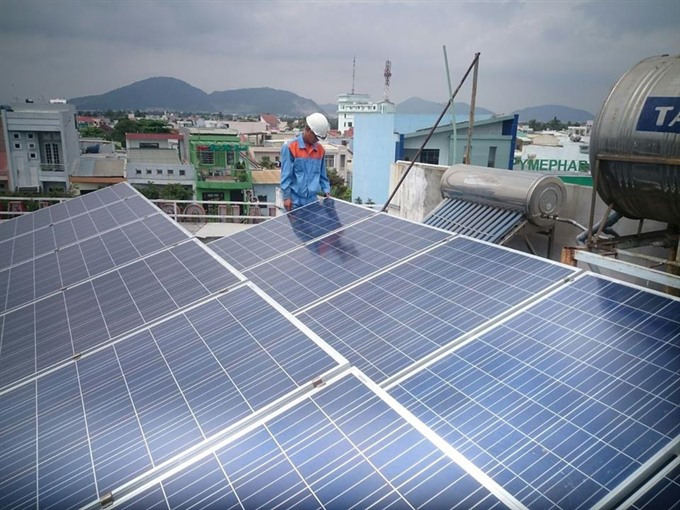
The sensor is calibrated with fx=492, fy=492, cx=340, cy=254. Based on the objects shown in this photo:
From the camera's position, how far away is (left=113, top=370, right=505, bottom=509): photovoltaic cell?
2.79 m

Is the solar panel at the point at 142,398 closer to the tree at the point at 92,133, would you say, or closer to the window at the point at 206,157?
the window at the point at 206,157

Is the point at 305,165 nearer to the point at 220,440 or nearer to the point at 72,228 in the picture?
the point at 72,228

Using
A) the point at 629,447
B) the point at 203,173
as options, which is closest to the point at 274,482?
the point at 629,447

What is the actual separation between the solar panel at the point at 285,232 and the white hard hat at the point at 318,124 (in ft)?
4.51

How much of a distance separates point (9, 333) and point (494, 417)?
19.2ft

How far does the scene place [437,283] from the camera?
594cm

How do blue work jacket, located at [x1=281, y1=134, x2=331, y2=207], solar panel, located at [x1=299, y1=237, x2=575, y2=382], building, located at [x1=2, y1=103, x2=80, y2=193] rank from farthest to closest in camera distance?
1. building, located at [x1=2, y1=103, x2=80, y2=193]
2. blue work jacket, located at [x1=281, y1=134, x2=331, y2=207]
3. solar panel, located at [x1=299, y1=237, x2=575, y2=382]

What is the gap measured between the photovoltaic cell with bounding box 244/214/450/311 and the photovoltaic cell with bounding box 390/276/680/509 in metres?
2.25

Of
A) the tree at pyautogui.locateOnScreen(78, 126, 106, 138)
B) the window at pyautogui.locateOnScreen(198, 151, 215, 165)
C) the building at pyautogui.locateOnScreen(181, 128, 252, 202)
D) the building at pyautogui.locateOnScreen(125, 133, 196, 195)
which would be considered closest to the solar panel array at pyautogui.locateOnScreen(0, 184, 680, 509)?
the building at pyautogui.locateOnScreen(181, 128, 252, 202)

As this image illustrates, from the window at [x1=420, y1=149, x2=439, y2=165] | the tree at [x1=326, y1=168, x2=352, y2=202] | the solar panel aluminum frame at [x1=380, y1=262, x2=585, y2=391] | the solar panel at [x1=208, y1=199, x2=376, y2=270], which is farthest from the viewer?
the tree at [x1=326, y1=168, x2=352, y2=202]

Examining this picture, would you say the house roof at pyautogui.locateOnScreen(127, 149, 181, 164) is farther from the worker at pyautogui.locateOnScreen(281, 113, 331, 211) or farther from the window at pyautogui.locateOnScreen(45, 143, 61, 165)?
the worker at pyautogui.locateOnScreen(281, 113, 331, 211)

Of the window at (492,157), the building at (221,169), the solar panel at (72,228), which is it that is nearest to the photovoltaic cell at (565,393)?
the solar panel at (72,228)

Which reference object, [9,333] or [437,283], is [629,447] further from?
[9,333]

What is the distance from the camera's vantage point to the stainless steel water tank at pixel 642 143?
5.30 m
